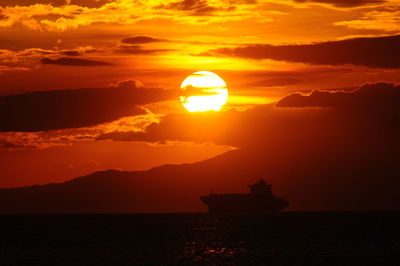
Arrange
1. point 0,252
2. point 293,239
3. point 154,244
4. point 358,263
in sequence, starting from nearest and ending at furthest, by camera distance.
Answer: point 358,263 < point 0,252 < point 154,244 < point 293,239

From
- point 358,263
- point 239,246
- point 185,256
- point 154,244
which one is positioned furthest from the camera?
point 154,244

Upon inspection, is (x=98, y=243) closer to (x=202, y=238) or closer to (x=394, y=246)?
(x=202, y=238)

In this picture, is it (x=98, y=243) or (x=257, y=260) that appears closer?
(x=257, y=260)

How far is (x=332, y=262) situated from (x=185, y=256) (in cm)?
2464

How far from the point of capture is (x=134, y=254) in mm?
121938

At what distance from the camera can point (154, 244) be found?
147500mm


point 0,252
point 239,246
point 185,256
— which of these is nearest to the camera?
point 185,256

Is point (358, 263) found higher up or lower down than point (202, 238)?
lower down

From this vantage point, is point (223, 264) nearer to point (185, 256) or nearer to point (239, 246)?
point (185, 256)

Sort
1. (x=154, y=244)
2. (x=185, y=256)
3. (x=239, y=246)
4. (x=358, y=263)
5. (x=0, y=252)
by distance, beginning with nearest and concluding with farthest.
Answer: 1. (x=358, y=263)
2. (x=185, y=256)
3. (x=0, y=252)
4. (x=239, y=246)
5. (x=154, y=244)

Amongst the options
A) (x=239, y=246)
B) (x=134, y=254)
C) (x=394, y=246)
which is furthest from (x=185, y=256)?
(x=394, y=246)

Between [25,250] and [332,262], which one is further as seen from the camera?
[25,250]

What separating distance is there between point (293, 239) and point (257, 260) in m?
50.8

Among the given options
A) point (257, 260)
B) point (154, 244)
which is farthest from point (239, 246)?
point (257, 260)
